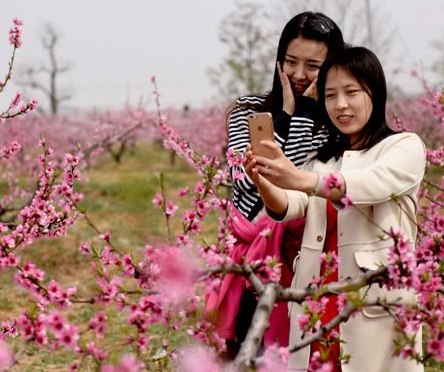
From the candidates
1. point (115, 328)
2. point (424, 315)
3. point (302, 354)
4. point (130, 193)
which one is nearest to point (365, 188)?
point (424, 315)

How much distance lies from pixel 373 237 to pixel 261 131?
551 mm

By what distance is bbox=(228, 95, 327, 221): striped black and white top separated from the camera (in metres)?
2.39

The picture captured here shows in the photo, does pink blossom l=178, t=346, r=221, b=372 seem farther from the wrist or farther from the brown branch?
the wrist

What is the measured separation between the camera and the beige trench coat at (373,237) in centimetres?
196

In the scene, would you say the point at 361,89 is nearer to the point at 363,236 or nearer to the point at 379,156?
the point at 379,156

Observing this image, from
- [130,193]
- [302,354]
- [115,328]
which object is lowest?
[130,193]

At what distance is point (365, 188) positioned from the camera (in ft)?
6.08

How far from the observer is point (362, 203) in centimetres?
187

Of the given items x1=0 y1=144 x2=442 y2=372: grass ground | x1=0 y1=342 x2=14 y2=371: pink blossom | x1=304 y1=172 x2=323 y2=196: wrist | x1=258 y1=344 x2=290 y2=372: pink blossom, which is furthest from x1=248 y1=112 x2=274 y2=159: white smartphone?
x1=0 y1=342 x2=14 y2=371: pink blossom

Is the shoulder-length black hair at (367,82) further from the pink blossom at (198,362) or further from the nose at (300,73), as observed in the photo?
the pink blossom at (198,362)

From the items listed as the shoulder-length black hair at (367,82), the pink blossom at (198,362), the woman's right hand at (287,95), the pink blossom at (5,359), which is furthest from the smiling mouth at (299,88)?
the pink blossom at (5,359)

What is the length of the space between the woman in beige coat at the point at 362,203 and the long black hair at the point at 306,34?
0.99 ft

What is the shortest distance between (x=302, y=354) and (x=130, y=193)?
12231 mm

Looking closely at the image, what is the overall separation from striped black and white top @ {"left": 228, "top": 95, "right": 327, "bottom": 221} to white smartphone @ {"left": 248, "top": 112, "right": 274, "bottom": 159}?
466 mm
